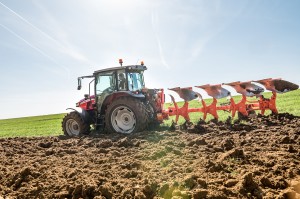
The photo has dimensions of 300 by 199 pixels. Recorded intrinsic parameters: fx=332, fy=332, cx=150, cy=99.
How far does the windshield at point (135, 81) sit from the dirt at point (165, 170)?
3226mm

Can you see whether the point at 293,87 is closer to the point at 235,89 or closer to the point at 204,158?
the point at 235,89

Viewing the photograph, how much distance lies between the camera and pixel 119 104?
10.9 metres

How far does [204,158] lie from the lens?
5.93 meters

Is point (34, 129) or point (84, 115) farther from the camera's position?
point (34, 129)

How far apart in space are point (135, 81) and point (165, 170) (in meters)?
6.38

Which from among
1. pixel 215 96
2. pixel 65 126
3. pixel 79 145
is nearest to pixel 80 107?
pixel 65 126

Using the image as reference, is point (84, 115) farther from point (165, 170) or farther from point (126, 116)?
point (165, 170)

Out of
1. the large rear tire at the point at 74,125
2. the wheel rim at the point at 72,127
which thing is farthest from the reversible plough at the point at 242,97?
the wheel rim at the point at 72,127

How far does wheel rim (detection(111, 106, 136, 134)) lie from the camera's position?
1099 cm

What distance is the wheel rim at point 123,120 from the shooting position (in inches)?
433

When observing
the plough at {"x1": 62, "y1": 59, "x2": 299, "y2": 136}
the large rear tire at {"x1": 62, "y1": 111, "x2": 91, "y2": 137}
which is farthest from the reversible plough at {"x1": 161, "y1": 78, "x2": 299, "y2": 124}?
the large rear tire at {"x1": 62, "y1": 111, "x2": 91, "y2": 137}

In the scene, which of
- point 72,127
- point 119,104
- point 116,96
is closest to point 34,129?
point 72,127

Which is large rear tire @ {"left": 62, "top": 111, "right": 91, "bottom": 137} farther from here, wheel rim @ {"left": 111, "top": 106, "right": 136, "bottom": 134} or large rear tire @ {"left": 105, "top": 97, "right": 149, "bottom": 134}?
wheel rim @ {"left": 111, "top": 106, "right": 136, "bottom": 134}

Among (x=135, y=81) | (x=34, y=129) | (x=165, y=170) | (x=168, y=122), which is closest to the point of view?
(x=165, y=170)
